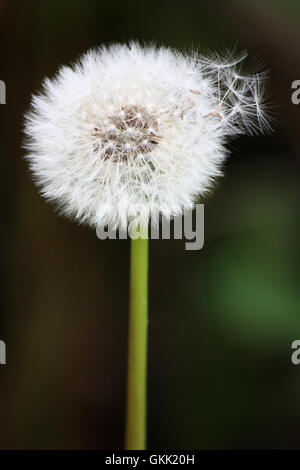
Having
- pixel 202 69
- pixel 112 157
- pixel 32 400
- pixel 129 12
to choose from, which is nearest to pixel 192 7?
pixel 129 12

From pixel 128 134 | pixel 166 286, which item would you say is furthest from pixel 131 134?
pixel 166 286

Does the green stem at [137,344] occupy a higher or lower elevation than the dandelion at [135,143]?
lower

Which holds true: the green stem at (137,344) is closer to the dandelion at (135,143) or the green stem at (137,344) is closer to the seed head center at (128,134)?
the dandelion at (135,143)

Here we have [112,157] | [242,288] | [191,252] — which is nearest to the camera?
[112,157]

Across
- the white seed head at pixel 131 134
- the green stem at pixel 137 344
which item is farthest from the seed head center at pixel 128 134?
the green stem at pixel 137 344

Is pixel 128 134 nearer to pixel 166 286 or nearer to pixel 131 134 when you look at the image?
pixel 131 134

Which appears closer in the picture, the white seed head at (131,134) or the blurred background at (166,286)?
the white seed head at (131,134)

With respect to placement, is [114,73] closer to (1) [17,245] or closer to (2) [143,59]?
(2) [143,59]
